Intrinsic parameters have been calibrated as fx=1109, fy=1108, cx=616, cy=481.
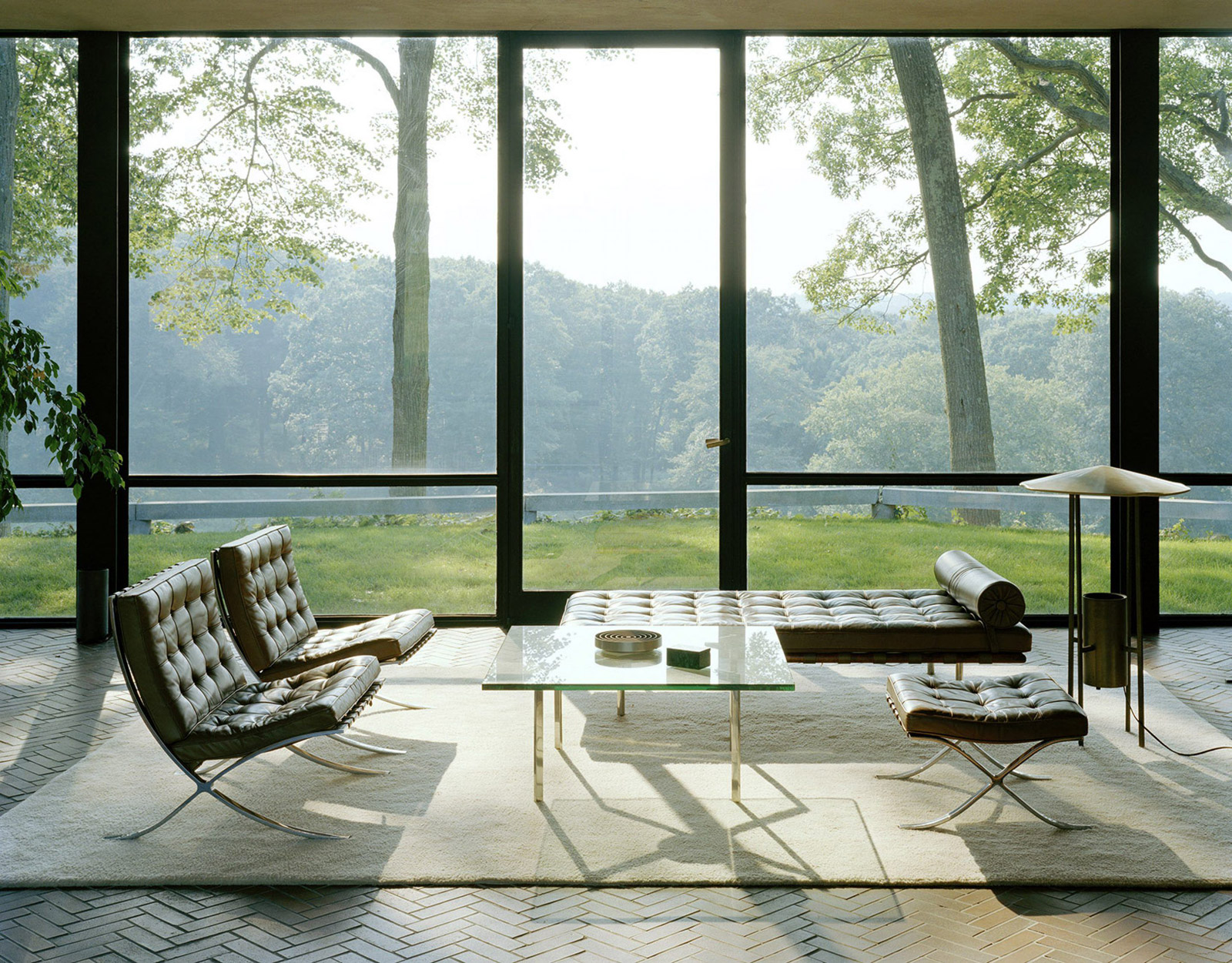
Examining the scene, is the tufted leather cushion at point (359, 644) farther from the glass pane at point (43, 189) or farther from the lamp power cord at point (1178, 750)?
the lamp power cord at point (1178, 750)

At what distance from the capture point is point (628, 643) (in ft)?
14.7

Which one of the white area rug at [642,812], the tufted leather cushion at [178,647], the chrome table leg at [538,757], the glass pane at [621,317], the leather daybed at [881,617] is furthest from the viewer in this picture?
the glass pane at [621,317]

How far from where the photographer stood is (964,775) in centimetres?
445

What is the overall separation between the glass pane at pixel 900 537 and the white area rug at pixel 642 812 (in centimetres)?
191

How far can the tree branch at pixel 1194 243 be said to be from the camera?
→ 23.6 ft

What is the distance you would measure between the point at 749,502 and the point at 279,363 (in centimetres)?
321

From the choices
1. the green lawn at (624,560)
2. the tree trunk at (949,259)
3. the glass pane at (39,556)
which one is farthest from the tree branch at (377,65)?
the glass pane at (39,556)

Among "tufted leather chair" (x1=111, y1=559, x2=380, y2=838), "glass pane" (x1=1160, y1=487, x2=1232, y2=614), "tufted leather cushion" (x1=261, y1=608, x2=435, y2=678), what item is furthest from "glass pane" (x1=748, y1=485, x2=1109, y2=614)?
"tufted leather chair" (x1=111, y1=559, x2=380, y2=838)

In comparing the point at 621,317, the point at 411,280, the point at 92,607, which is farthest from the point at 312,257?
the point at 92,607

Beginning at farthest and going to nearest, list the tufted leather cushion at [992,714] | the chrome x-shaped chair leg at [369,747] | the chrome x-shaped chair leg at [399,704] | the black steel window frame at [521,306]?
the black steel window frame at [521,306]
the chrome x-shaped chair leg at [399,704]
the chrome x-shaped chair leg at [369,747]
the tufted leather cushion at [992,714]

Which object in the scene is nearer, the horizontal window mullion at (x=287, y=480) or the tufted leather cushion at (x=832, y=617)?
the tufted leather cushion at (x=832, y=617)

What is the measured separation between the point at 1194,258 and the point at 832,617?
392 cm

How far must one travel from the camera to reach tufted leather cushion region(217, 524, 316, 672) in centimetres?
469

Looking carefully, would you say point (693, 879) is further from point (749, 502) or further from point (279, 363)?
point (279, 363)
